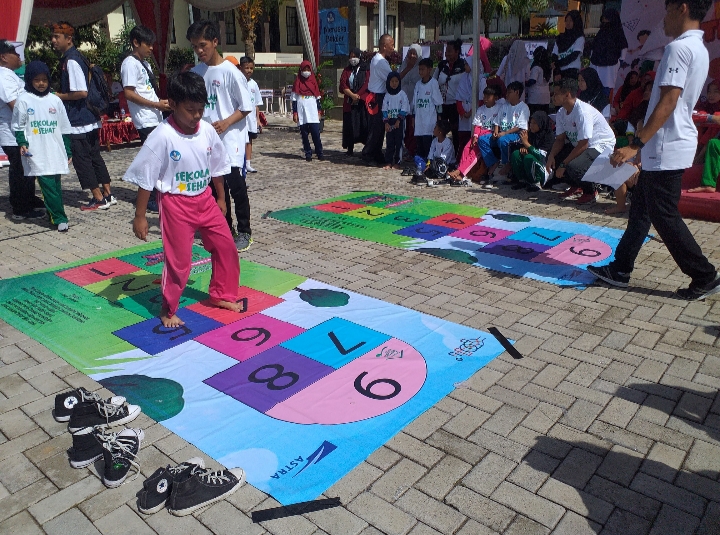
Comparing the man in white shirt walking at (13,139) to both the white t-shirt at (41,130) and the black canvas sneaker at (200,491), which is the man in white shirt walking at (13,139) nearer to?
the white t-shirt at (41,130)

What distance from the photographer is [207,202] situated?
3.87 metres

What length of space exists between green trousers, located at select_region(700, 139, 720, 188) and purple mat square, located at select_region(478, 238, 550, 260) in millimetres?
2379

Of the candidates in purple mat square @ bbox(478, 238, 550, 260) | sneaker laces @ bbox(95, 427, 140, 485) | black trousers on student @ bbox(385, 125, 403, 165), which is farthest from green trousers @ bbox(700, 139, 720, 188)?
sneaker laces @ bbox(95, 427, 140, 485)

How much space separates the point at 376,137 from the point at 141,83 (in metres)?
4.67

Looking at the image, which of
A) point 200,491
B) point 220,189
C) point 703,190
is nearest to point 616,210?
point 703,190

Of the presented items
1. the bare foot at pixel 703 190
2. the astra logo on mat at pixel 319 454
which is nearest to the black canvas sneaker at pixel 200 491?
the astra logo on mat at pixel 319 454

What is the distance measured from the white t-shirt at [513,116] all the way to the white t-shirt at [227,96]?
4486mm

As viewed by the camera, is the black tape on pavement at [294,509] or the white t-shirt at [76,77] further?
the white t-shirt at [76,77]

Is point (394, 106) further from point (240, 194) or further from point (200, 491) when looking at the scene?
point (200, 491)

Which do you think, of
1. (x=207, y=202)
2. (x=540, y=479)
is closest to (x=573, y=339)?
(x=540, y=479)

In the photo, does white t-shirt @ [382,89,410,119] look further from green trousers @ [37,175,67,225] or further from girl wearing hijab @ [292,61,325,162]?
green trousers @ [37,175,67,225]

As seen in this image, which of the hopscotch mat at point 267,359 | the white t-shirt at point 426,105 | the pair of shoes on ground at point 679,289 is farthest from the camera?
the white t-shirt at point 426,105

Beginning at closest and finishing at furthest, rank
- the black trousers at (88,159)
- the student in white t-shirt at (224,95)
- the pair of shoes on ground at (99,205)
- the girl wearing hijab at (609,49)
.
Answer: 1. the student in white t-shirt at (224,95)
2. the black trousers at (88,159)
3. the pair of shoes on ground at (99,205)
4. the girl wearing hijab at (609,49)

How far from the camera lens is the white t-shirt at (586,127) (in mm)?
6707
